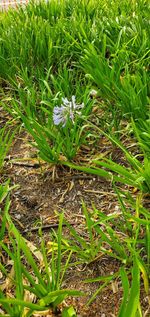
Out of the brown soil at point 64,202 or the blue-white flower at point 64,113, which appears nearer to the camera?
the brown soil at point 64,202

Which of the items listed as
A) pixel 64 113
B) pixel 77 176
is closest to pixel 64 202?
pixel 77 176

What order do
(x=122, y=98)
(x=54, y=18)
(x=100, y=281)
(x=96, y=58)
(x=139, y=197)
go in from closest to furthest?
(x=100, y=281), (x=139, y=197), (x=122, y=98), (x=96, y=58), (x=54, y=18)

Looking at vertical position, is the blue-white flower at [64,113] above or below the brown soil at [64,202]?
above

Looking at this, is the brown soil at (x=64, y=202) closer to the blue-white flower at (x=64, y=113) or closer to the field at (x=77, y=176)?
the field at (x=77, y=176)

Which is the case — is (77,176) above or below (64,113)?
below

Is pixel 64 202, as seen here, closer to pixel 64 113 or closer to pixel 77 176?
pixel 77 176

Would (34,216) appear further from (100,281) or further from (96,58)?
(96,58)

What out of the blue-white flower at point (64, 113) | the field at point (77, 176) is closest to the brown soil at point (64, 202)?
the field at point (77, 176)

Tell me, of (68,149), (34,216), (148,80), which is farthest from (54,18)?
(34,216)

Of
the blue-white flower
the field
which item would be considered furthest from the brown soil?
the blue-white flower
